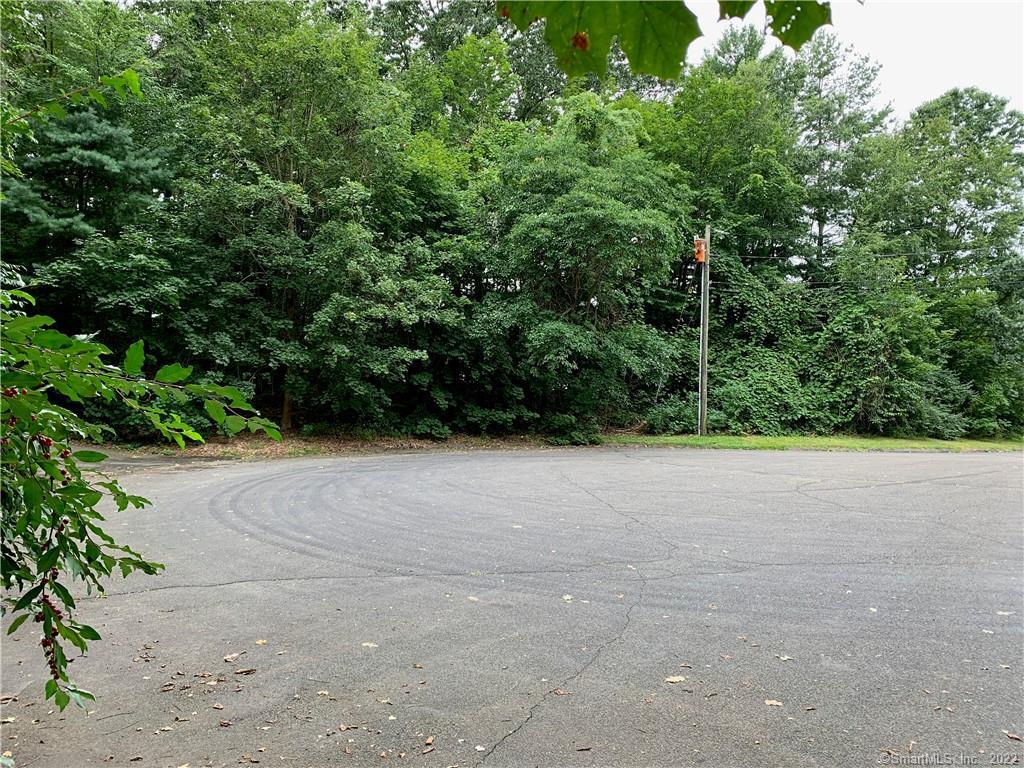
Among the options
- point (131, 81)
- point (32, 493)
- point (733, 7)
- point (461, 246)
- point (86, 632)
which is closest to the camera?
point (733, 7)

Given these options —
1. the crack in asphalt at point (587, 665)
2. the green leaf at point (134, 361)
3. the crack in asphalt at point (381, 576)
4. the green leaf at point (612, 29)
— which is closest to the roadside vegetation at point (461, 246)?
the crack in asphalt at point (381, 576)

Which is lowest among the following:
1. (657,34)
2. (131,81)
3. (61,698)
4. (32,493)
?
(61,698)

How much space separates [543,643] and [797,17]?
3148mm

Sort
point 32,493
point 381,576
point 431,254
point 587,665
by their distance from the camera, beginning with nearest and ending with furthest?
point 32,493, point 587,665, point 381,576, point 431,254

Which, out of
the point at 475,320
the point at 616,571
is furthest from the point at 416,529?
the point at 475,320

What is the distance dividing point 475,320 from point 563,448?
396 cm

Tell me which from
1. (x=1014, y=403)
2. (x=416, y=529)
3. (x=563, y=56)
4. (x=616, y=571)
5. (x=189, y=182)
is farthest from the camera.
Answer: (x=1014, y=403)

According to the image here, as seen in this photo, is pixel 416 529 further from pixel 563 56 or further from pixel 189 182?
pixel 189 182

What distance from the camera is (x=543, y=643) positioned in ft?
10.8

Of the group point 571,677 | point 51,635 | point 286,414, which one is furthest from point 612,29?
point 286,414

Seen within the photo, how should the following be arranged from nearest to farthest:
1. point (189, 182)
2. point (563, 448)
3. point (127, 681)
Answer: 1. point (127, 681)
2. point (189, 182)
3. point (563, 448)

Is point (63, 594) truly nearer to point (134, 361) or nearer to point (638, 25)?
point (134, 361)

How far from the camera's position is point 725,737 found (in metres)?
2.41

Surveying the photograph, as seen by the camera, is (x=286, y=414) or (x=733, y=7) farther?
(x=286, y=414)
